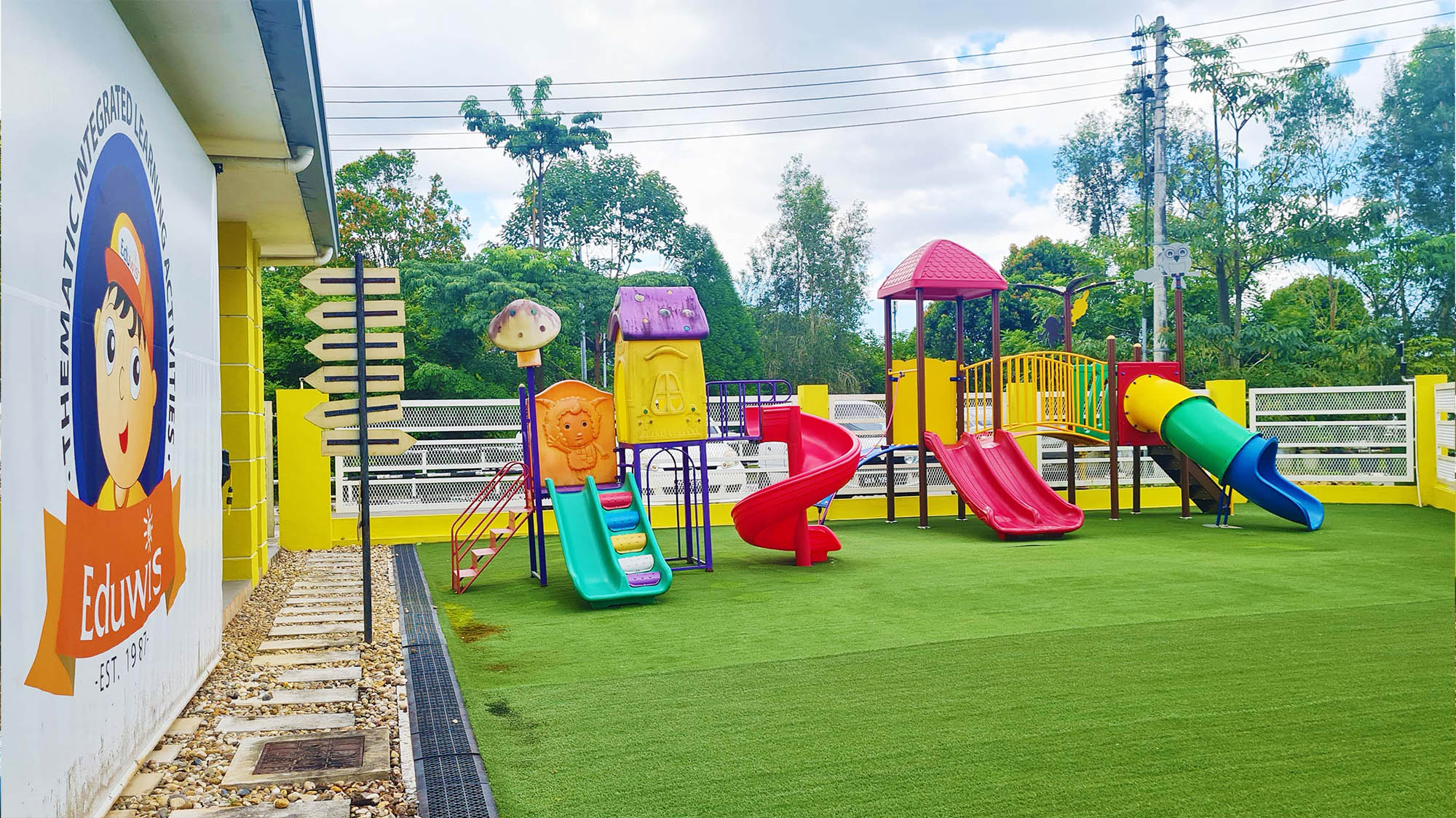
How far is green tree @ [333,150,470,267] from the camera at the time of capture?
24.6 m

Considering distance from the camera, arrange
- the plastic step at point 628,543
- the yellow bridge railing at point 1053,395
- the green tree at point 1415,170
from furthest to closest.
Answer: the green tree at point 1415,170, the yellow bridge railing at point 1053,395, the plastic step at point 628,543

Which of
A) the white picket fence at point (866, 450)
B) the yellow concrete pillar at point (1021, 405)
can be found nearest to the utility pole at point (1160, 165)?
the white picket fence at point (866, 450)

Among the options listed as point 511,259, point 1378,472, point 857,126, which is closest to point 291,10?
point 1378,472

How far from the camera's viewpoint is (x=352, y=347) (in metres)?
5.89

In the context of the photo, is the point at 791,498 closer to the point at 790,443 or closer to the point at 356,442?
the point at 790,443

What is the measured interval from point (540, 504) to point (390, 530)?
3986 millimetres

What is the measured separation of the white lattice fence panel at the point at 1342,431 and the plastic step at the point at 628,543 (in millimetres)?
9898

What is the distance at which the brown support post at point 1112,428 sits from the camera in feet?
38.2

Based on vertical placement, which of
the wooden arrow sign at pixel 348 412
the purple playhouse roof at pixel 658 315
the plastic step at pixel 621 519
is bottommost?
the plastic step at pixel 621 519

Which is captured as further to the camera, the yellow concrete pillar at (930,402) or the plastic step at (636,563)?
the yellow concrete pillar at (930,402)

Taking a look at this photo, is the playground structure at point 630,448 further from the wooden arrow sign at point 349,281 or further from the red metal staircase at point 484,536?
the wooden arrow sign at point 349,281

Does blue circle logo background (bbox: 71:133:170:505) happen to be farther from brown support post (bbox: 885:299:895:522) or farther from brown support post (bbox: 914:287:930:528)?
brown support post (bbox: 885:299:895:522)

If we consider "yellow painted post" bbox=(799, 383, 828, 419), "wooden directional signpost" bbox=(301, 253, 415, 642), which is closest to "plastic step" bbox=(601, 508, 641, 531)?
"wooden directional signpost" bbox=(301, 253, 415, 642)

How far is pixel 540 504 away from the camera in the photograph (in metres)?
7.73
